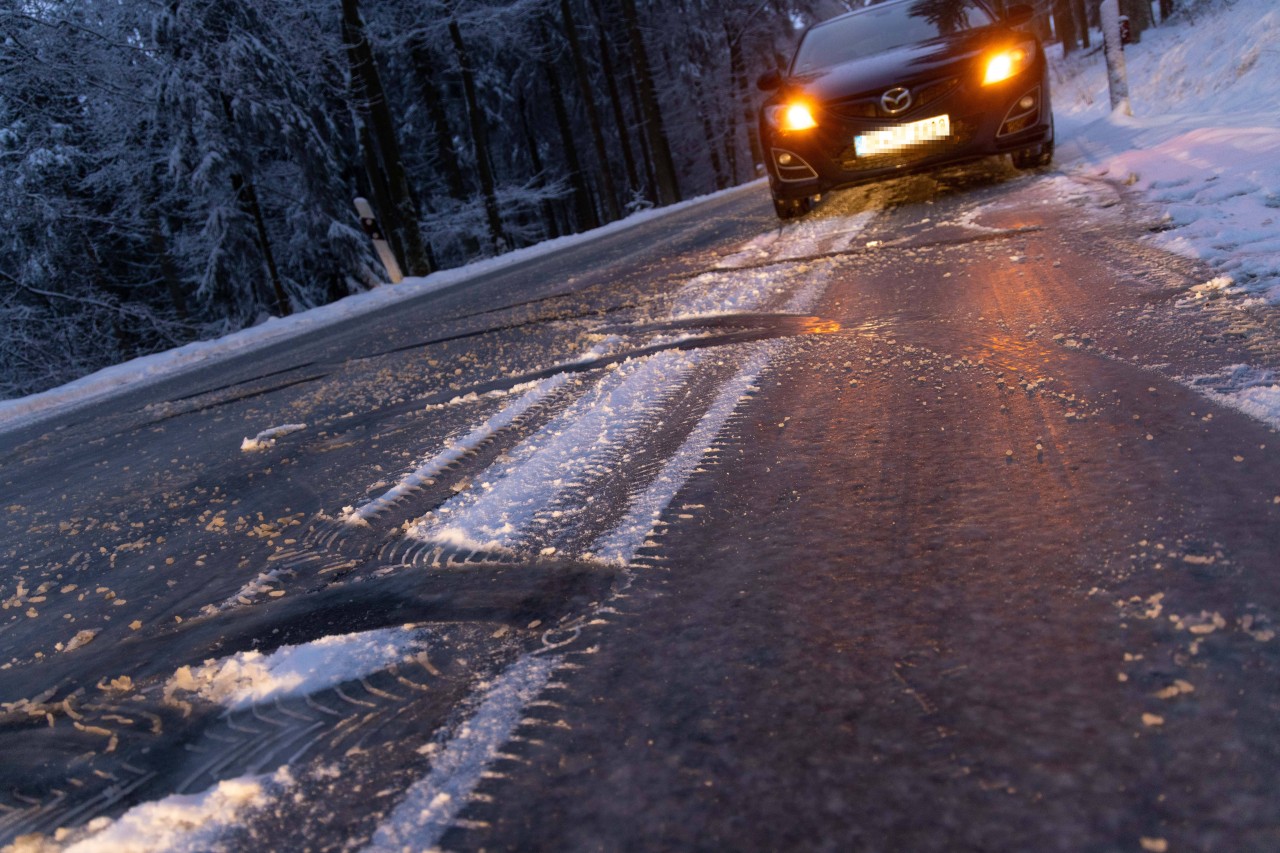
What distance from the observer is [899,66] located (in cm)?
653

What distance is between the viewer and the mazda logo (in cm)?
641

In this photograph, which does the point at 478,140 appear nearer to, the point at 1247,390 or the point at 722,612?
the point at 1247,390

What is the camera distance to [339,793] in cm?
117

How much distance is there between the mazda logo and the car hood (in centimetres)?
5

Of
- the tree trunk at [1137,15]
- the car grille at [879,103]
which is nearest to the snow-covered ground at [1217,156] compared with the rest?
the car grille at [879,103]

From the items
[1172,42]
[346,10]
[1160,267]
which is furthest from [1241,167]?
[346,10]

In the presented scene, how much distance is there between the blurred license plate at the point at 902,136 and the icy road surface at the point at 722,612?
10.8ft

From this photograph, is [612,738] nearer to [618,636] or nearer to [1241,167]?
[618,636]

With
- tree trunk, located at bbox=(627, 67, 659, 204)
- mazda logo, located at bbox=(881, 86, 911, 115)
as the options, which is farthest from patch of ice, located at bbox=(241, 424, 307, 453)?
tree trunk, located at bbox=(627, 67, 659, 204)

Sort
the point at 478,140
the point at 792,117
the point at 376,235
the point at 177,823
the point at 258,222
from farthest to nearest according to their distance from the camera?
the point at 478,140 → the point at 258,222 → the point at 376,235 → the point at 792,117 → the point at 177,823

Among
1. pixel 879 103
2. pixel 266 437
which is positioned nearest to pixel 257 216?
pixel 879 103

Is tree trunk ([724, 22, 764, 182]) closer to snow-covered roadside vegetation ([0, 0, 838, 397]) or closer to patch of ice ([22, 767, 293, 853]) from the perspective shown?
snow-covered roadside vegetation ([0, 0, 838, 397])

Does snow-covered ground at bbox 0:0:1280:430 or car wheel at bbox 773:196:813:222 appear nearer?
snow-covered ground at bbox 0:0:1280:430

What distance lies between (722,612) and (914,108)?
587 cm
